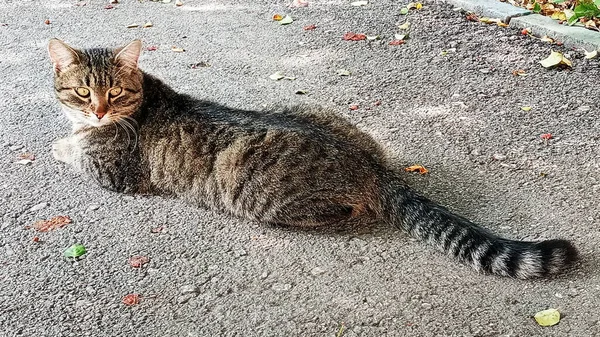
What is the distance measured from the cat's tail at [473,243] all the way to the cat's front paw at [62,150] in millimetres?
2086

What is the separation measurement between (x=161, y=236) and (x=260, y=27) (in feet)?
11.9

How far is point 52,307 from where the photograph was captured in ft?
10.2

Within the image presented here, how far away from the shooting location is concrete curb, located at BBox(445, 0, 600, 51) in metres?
5.73

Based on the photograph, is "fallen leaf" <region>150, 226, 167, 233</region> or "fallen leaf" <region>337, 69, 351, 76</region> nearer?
"fallen leaf" <region>150, 226, 167, 233</region>

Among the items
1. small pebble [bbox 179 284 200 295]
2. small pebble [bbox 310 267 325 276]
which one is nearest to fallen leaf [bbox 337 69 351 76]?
small pebble [bbox 310 267 325 276]

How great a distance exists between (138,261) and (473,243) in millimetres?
1685

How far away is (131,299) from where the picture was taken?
10.3ft

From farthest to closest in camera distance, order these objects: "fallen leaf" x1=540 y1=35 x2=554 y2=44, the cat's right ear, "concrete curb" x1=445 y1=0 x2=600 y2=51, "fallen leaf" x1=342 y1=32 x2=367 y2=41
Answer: "fallen leaf" x1=342 y1=32 x2=367 y2=41 → "fallen leaf" x1=540 y1=35 x2=554 y2=44 → "concrete curb" x1=445 y1=0 x2=600 y2=51 → the cat's right ear

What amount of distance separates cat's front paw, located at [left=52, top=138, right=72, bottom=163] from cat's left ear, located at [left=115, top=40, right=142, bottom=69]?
2.25 feet

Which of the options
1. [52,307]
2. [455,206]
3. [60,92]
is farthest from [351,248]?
[60,92]

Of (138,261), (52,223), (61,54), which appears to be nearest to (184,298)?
(138,261)

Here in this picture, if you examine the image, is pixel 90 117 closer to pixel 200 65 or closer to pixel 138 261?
pixel 138 261

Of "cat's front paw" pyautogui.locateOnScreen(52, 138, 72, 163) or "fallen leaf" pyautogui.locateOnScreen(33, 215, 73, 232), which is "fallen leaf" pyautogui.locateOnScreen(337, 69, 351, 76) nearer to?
"cat's front paw" pyautogui.locateOnScreen(52, 138, 72, 163)

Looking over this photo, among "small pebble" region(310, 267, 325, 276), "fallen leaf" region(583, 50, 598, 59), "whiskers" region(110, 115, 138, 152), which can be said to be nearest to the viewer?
"small pebble" region(310, 267, 325, 276)
